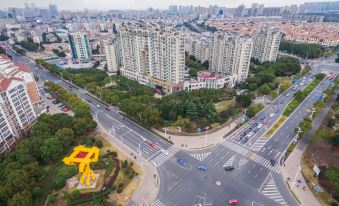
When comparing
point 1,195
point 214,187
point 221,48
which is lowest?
point 214,187

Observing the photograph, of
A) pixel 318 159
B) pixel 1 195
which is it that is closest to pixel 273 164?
pixel 318 159

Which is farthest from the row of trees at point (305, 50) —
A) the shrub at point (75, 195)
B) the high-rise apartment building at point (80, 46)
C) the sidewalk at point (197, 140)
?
the shrub at point (75, 195)

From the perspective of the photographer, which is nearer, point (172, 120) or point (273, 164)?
point (273, 164)

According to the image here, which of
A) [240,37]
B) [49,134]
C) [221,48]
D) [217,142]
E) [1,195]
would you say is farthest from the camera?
[221,48]

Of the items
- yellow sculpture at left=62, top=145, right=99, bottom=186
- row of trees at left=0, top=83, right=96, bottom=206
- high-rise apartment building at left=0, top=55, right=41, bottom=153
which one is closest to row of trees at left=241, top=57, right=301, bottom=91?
row of trees at left=0, top=83, right=96, bottom=206

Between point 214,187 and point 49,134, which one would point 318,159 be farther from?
point 49,134

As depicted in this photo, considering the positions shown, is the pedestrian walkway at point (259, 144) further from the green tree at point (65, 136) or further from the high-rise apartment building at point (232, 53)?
the green tree at point (65, 136)

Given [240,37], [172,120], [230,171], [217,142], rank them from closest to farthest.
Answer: [230,171] < [217,142] < [172,120] < [240,37]
